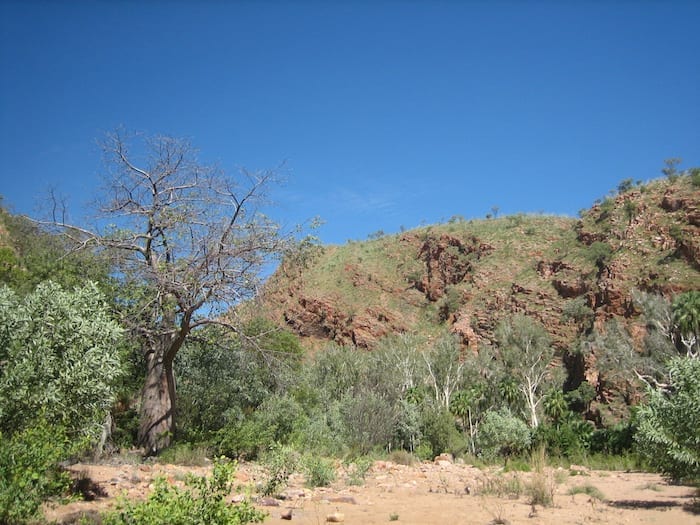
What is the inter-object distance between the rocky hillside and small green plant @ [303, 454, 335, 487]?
108 feet

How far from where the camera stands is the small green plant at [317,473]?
11180 mm

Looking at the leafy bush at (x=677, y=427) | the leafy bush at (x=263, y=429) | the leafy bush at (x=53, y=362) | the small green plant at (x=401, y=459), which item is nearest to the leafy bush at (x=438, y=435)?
the small green plant at (x=401, y=459)

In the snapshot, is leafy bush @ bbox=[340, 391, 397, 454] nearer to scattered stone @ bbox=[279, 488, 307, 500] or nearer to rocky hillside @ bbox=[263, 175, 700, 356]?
scattered stone @ bbox=[279, 488, 307, 500]

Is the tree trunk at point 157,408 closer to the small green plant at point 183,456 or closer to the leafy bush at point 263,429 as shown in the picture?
the small green plant at point 183,456

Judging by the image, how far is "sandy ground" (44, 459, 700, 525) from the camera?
7.81m

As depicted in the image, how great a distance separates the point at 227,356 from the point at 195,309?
429cm

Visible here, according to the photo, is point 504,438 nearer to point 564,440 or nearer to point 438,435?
point 564,440

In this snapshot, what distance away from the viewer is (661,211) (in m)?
52.0

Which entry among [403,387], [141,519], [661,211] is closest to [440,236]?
[661,211]

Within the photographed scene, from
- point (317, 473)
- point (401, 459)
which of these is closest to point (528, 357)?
point (401, 459)

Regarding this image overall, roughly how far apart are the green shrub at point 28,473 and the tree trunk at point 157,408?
7.04 metres

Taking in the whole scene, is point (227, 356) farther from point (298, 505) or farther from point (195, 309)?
point (298, 505)

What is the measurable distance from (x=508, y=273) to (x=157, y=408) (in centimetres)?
5491

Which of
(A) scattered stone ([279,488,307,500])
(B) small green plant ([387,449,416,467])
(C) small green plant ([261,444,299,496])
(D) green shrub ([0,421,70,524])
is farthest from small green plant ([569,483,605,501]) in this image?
(D) green shrub ([0,421,70,524])
